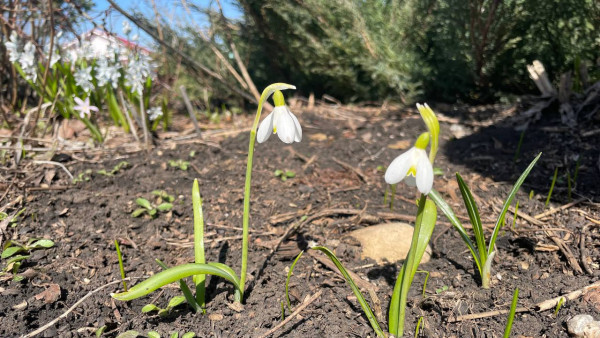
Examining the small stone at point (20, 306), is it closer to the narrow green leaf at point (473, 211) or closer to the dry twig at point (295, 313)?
the dry twig at point (295, 313)

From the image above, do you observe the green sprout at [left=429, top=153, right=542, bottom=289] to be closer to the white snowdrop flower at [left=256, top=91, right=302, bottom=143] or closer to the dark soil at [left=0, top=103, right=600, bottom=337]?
the dark soil at [left=0, top=103, right=600, bottom=337]

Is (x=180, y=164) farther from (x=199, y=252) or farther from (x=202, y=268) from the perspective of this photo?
(x=202, y=268)

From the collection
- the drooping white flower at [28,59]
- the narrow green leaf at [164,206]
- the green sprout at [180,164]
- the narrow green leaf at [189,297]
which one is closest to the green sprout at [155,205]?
the narrow green leaf at [164,206]

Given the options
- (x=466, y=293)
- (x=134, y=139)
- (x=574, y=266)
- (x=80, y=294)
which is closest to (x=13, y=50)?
(x=134, y=139)

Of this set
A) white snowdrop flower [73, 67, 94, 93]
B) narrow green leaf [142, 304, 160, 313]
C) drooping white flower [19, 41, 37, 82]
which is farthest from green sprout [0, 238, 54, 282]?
drooping white flower [19, 41, 37, 82]

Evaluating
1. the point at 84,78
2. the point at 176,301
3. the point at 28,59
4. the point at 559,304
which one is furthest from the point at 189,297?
the point at 28,59
